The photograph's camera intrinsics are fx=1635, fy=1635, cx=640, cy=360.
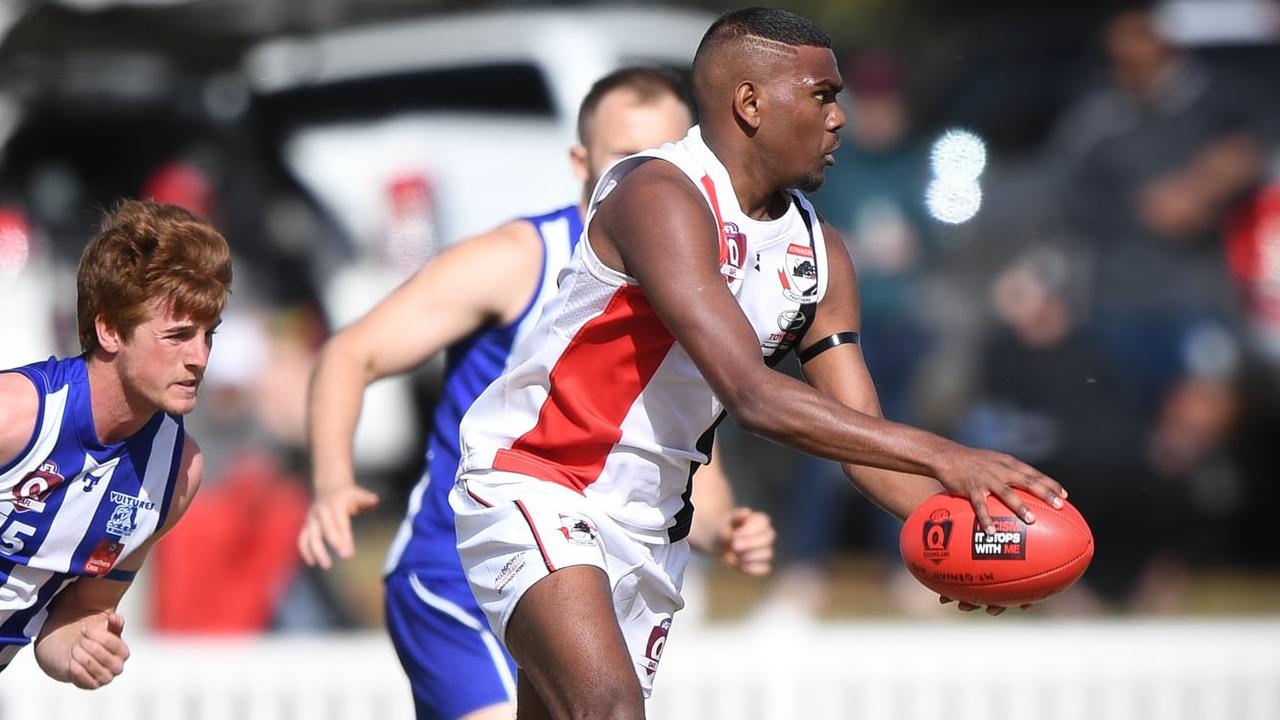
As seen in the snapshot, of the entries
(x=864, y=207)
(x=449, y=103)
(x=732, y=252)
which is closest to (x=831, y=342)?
(x=732, y=252)

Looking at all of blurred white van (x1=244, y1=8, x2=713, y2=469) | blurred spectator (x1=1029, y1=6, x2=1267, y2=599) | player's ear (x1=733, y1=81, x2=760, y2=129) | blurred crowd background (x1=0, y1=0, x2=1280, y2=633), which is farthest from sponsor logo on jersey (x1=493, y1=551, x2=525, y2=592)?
blurred spectator (x1=1029, y1=6, x2=1267, y2=599)

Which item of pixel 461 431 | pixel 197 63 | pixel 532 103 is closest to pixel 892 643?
pixel 461 431

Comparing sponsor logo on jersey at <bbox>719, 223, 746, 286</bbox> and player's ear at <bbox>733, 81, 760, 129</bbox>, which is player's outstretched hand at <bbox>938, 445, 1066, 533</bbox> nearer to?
sponsor logo on jersey at <bbox>719, 223, 746, 286</bbox>

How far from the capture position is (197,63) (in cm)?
1015

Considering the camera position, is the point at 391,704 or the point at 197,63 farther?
the point at 197,63

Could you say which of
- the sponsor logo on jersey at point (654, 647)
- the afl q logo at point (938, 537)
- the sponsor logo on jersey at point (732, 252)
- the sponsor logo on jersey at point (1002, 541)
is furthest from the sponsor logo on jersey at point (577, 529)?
the sponsor logo on jersey at point (1002, 541)

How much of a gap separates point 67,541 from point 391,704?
295 centimetres

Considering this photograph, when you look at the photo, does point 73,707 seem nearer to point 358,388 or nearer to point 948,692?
point 358,388

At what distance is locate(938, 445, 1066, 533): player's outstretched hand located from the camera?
3.02 meters

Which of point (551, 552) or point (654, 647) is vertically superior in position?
point (551, 552)

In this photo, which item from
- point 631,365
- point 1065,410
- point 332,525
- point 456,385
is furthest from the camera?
point 1065,410

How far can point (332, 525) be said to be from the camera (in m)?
3.91

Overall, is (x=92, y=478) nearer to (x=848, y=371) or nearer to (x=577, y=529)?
(x=577, y=529)

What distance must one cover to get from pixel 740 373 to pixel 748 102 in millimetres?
634
